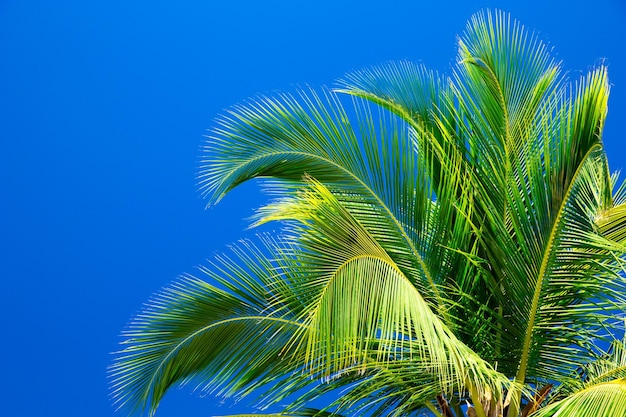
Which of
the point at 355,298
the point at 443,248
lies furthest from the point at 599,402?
the point at 443,248

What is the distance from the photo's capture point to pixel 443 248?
493 cm

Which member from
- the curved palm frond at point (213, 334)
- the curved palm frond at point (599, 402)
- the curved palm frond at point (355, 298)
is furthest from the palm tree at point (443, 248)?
the curved palm frond at point (599, 402)

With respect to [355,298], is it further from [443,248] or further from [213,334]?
[213,334]

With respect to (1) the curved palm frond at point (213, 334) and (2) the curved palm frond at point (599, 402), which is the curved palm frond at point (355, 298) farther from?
(1) the curved palm frond at point (213, 334)

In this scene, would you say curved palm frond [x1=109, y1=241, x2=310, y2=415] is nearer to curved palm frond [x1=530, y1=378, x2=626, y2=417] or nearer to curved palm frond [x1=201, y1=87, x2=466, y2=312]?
curved palm frond [x1=201, y1=87, x2=466, y2=312]

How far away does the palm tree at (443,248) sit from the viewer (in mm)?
4625

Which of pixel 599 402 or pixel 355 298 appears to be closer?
pixel 599 402

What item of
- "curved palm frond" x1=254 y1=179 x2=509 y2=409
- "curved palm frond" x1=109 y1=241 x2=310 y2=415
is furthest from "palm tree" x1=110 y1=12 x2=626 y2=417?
"curved palm frond" x1=254 y1=179 x2=509 y2=409

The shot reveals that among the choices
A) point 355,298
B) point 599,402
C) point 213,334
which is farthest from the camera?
point 213,334

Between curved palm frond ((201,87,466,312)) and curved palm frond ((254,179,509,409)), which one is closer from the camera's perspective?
curved palm frond ((254,179,509,409))

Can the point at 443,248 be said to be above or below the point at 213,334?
above

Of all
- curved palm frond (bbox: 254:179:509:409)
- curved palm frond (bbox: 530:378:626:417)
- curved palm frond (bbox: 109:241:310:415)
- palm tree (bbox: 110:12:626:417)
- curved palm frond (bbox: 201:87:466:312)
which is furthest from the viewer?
curved palm frond (bbox: 109:241:310:415)

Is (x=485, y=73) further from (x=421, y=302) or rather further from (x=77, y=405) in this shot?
(x=77, y=405)

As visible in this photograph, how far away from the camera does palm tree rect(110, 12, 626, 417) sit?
4625mm
